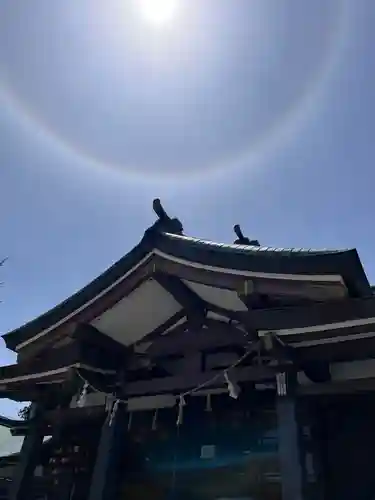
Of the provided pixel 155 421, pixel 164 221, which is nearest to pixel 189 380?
pixel 155 421

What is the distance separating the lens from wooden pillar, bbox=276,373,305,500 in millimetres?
5211

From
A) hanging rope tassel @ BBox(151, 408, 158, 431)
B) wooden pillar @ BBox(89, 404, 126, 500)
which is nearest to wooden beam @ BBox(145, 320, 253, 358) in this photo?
Answer: wooden pillar @ BBox(89, 404, 126, 500)

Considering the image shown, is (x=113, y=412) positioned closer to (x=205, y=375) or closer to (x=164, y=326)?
(x=164, y=326)

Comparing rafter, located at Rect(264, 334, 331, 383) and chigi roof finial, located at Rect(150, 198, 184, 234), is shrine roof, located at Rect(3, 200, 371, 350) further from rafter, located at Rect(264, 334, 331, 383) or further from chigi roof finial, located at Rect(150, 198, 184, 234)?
rafter, located at Rect(264, 334, 331, 383)

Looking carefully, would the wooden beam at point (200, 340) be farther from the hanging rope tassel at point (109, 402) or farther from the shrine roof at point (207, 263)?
the hanging rope tassel at point (109, 402)

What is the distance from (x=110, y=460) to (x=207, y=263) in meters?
3.32

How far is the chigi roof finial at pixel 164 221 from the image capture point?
756cm

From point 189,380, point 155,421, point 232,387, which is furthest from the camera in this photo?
point 155,421

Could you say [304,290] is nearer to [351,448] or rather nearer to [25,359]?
[351,448]

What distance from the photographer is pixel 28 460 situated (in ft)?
25.6

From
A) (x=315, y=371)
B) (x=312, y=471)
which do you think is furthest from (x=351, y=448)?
(x=315, y=371)

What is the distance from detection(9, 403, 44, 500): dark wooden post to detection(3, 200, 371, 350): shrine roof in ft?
4.86

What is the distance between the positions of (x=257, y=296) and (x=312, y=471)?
2.75 m

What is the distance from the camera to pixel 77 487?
8641mm
